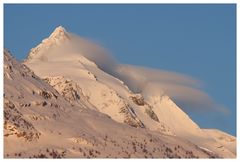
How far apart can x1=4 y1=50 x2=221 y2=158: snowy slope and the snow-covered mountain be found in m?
0.07

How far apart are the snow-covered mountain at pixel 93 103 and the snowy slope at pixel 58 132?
0.07 metres

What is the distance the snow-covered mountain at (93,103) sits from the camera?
40.0 metres

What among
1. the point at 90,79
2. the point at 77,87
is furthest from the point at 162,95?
the point at 77,87

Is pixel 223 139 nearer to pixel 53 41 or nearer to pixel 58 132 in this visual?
pixel 53 41

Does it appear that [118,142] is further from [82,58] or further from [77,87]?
[82,58]

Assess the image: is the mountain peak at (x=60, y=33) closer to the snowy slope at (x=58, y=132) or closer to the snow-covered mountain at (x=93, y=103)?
the snow-covered mountain at (x=93, y=103)

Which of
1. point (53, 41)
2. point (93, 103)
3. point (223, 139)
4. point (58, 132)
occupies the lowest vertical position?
point (58, 132)

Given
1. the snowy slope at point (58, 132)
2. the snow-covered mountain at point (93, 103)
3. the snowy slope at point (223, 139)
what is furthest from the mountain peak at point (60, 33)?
the snowy slope at point (58, 132)

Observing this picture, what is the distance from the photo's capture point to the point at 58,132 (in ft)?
121

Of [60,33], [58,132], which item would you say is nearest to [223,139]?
[60,33]

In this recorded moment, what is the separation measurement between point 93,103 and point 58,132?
3157cm

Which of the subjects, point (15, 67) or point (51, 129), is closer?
point (51, 129)

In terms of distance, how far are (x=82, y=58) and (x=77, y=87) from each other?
16.8 meters

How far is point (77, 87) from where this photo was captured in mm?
68625
